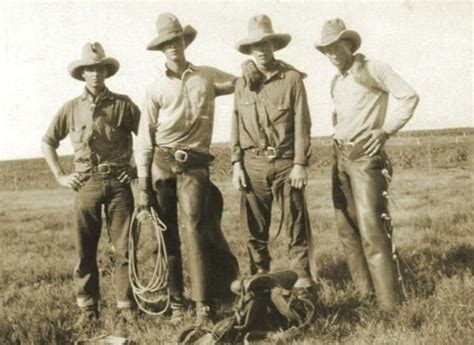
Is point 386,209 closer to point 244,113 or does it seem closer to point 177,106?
point 244,113

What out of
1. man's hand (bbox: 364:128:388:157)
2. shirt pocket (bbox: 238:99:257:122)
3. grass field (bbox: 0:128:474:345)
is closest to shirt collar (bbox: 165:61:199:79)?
shirt pocket (bbox: 238:99:257:122)

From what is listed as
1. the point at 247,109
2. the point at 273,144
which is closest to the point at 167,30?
the point at 247,109

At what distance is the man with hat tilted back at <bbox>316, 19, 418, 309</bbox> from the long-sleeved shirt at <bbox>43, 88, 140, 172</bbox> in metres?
2.10

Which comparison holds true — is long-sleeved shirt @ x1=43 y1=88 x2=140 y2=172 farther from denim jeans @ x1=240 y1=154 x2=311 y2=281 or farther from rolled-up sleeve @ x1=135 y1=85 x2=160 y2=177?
denim jeans @ x1=240 y1=154 x2=311 y2=281

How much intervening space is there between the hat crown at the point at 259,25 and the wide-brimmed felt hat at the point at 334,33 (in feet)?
1.63

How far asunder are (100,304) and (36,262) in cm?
264

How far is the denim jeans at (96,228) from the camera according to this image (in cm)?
560

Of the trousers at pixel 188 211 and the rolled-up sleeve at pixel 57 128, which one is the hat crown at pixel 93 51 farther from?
the trousers at pixel 188 211

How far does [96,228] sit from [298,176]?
7.04 ft

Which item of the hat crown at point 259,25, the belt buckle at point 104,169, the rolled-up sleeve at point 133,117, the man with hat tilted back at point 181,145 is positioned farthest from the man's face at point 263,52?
the belt buckle at point 104,169

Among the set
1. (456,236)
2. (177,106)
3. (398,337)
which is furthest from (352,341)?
(456,236)

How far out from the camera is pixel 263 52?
17.3ft

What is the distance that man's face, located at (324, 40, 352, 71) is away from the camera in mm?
5316

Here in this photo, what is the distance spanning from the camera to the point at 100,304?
19.9 ft
